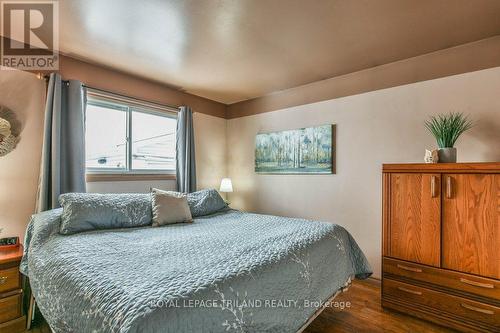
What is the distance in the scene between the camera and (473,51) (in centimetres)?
230

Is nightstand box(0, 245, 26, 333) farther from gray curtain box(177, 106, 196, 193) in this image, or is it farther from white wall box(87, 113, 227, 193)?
gray curtain box(177, 106, 196, 193)

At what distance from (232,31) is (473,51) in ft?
7.16

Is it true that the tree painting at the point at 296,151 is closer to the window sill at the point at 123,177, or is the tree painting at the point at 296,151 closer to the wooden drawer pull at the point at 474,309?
the window sill at the point at 123,177

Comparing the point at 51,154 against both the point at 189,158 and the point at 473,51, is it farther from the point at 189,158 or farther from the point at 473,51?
the point at 473,51

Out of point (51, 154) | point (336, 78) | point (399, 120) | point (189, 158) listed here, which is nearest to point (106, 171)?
point (51, 154)

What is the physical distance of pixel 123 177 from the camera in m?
3.04

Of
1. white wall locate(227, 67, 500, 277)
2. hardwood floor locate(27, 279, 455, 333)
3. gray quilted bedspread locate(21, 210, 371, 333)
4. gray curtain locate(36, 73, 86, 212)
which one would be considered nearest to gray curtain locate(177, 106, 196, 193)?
white wall locate(227, 67, 500, 277)

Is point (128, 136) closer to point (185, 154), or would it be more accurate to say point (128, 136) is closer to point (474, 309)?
point (185, 154)

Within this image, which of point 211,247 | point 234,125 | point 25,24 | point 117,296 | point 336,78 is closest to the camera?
point 117,296

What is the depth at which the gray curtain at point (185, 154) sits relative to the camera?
348cm

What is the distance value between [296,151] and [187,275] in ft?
8.41

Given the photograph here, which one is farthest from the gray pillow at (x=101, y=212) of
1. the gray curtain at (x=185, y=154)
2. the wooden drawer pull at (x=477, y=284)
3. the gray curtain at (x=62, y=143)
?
the wooden drawer pull at (x=477, y=284)

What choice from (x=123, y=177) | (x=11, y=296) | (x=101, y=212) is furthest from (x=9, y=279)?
(x=123, y=177)

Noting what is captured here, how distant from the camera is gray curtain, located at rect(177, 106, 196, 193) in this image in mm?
3482
